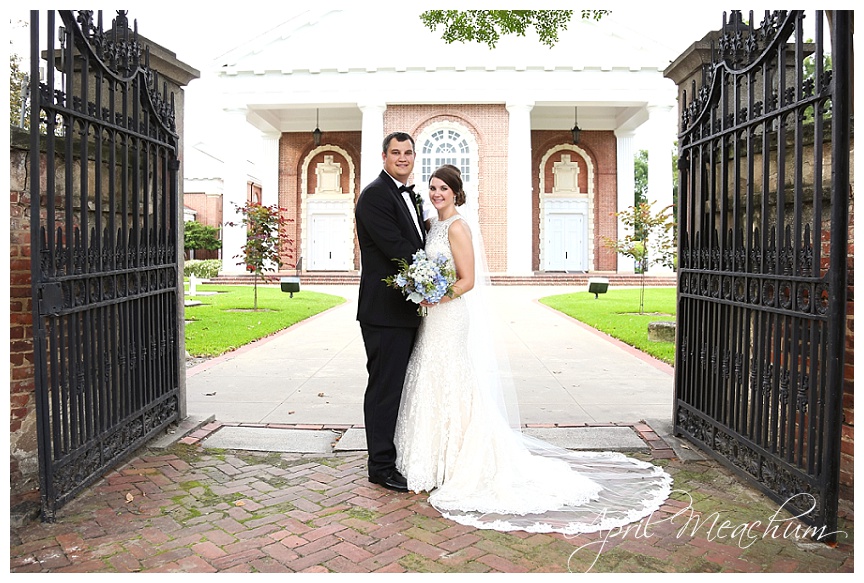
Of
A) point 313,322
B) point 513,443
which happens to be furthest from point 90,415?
point 313,322

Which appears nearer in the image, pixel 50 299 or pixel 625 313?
pixel 50 299

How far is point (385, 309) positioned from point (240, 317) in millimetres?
11673

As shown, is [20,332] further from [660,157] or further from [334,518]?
[660,157]

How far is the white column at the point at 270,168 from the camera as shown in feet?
109

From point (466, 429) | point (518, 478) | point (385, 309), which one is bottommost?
point (518, 478)

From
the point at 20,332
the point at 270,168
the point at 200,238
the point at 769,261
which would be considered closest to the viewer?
the point at 20,332

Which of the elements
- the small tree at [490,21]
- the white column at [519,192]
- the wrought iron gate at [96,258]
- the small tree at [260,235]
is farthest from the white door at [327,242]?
the wrought iron gate at [96,258]

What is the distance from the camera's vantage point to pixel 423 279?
4266mm

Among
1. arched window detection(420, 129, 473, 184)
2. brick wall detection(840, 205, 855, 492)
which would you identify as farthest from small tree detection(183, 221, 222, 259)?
brick wall detection(840, 205, 855, 492)

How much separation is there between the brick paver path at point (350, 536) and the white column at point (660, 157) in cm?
2669

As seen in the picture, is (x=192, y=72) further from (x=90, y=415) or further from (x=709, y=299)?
(x=709, y=299)

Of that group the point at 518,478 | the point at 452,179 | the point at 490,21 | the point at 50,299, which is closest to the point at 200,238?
the point at 490,21

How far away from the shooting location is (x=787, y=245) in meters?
4.02

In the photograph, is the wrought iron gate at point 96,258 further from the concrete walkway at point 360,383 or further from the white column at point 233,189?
the white column at point 233,189
